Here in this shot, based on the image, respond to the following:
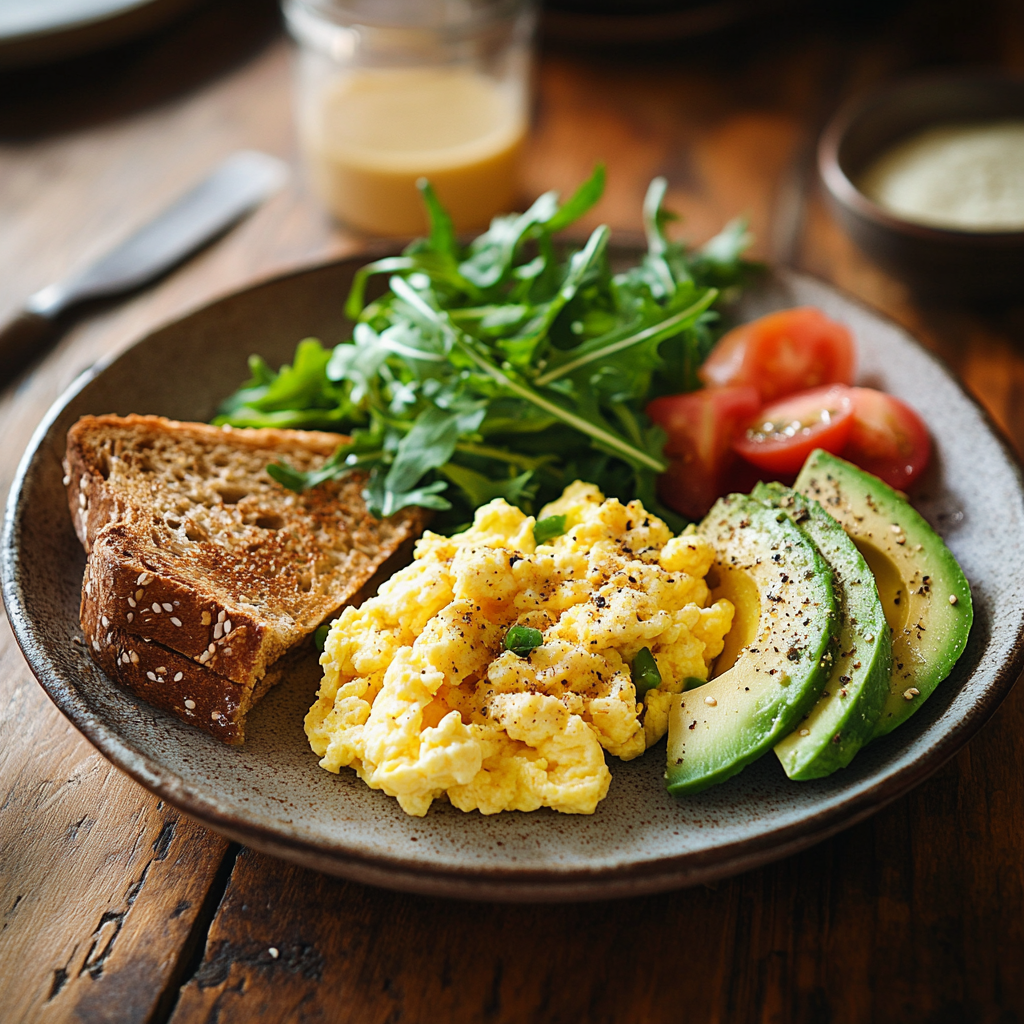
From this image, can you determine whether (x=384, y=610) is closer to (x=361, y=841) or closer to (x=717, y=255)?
(x=361, y=841)

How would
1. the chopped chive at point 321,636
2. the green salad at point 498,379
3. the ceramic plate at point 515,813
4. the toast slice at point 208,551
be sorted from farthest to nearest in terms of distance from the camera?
the green salad at point 498,379 < the chopped chive at point 321,636 < the toast slice at point 208,551 < the ceramic plate at point 515,813

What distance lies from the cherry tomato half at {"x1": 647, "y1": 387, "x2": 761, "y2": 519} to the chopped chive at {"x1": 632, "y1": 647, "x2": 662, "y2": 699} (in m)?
0.66

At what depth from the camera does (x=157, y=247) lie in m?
3.41

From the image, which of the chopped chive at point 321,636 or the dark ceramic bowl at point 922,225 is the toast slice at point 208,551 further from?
the dark ceramic bowl at point 922,225

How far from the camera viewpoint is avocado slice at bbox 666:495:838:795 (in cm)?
167

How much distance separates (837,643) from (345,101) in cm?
271

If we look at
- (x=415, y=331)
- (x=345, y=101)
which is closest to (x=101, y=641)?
(x=415, y=331)

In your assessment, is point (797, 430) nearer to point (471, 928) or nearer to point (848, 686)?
point (848, 686)

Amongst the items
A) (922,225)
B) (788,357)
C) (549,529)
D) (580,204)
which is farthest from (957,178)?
(549,529)

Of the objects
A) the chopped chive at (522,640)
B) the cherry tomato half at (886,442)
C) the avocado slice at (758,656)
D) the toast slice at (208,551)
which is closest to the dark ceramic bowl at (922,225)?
the cherry tomato half at (886,442)

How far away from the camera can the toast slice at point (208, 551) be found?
1.88 m

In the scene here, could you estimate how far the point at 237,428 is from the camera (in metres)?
2.54

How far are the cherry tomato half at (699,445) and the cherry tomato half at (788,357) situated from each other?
5.7 inches

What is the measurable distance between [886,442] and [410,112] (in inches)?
83.6
